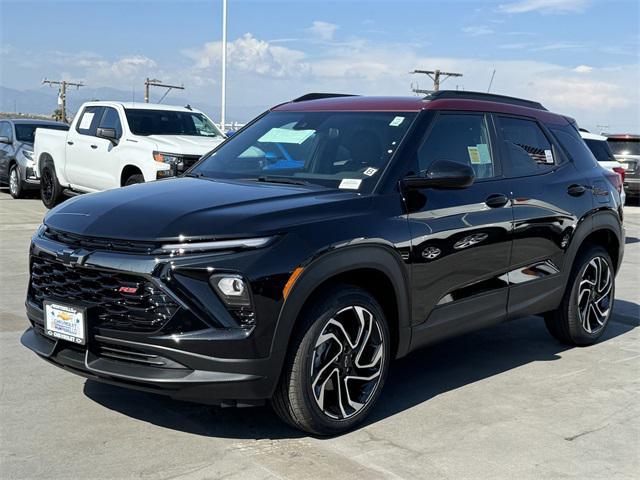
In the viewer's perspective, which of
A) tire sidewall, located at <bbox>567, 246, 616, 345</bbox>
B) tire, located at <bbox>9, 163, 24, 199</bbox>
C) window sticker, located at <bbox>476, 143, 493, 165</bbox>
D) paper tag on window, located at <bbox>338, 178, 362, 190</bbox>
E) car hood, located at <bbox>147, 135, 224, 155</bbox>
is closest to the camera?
paper tag on window, located at <bbox>338, 178, 362, 190</bbox>

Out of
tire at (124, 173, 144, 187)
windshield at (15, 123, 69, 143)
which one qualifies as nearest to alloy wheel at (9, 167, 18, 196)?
windshield at (15, 123, 69, 143)

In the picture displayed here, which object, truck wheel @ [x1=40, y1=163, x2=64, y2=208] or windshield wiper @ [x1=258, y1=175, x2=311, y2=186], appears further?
truck wheel @ [x1=40, y1=163, x2=64, y2=208]

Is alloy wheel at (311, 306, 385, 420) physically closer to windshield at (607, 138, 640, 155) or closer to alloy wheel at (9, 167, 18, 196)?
alloy wheel at (9, 167, 18, 196)

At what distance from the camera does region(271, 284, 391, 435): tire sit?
3.80 m

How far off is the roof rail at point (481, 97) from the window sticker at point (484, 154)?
0.34 m

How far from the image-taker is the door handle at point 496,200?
4.96 metres

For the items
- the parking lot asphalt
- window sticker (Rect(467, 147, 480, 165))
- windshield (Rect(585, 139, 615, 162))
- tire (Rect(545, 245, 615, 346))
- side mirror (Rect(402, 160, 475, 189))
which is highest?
window sticker (Rect(467, 147, 480, 165))

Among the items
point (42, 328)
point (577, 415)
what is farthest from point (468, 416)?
point (42, 328)

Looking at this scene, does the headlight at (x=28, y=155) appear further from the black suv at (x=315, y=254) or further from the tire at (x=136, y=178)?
the black suv at (x=315, y=254)

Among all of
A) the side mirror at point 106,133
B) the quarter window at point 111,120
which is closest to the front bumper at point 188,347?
the side mirror at point 106,133

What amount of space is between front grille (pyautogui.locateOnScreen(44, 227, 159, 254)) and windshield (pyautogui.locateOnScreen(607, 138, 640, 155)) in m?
18.3

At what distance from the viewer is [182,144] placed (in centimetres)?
1133

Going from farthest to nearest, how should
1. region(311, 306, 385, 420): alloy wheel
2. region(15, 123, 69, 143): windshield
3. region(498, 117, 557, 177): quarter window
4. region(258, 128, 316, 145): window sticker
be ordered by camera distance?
region(15, 123, 69, 143): windshield → region(498, 117, 557, 177): quarter window → region(258, 128, 316, 145): window sticker → region(311, 306, 385, 420): alloy wheel

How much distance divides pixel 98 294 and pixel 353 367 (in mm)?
1368
